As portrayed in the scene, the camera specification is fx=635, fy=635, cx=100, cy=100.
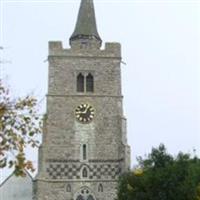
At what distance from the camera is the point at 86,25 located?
4591 cm

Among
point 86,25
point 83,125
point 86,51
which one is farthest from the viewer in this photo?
point 86,25

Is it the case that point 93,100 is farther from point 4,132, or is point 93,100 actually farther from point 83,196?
point 4,132

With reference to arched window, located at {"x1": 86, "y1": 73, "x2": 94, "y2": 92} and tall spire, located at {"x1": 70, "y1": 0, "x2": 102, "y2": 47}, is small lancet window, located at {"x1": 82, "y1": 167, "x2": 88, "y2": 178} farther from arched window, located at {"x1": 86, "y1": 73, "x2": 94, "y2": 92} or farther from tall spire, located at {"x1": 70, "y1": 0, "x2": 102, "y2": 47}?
tall spire, located at {"x1": 70, "y1": 0, "x2": 102, "y2": 47}

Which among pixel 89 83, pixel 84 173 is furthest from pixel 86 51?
pixel 84 173

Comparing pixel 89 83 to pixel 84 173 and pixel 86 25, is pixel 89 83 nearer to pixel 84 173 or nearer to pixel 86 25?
pixel 86 25

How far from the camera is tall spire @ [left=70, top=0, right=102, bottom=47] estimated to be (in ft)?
149

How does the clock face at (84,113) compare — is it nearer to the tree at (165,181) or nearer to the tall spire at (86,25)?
the tall spire at (86,25)

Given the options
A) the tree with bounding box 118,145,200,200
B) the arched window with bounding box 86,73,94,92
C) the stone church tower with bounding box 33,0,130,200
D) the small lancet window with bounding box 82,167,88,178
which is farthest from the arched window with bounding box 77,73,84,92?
the tree with bounding box 118,145,200,200

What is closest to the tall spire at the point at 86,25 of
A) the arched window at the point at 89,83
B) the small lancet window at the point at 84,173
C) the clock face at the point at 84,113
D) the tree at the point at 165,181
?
the arched window at the point at 89,83

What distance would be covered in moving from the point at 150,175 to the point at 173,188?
4.82ft

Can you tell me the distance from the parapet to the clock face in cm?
385

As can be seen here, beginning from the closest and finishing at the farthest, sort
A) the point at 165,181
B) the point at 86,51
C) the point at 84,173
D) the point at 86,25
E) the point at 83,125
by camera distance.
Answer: the point at 165,181 < the point at 84,173 < the point at 83,125 < the point at 86,51 < the point at 86,25

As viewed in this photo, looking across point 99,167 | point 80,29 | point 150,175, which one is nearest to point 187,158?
point 150,175

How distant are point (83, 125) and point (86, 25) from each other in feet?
26.0
